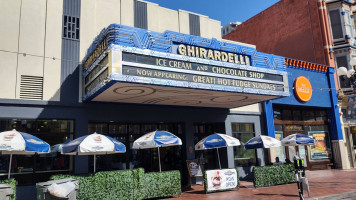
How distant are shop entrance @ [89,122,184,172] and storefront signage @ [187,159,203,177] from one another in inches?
30.3

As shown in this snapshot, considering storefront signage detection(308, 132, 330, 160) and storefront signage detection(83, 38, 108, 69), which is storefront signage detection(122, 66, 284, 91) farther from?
storefront signage detection(308, 132, 330, 160)

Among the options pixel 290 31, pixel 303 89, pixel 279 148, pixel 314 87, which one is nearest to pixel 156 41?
pixel 279 148

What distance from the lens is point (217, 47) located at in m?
13.2

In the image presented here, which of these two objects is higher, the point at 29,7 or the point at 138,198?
the point at 29,7

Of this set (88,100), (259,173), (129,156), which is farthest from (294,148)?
(88,100)

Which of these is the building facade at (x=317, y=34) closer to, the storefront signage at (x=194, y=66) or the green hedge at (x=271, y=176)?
the green hedge at (x=271, y=176)

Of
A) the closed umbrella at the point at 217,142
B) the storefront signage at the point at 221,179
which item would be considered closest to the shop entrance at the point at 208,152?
the storefront signage at the point at 221,179

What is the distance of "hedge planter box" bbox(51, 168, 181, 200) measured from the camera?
10.2 meters

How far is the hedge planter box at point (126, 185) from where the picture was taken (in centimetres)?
1020

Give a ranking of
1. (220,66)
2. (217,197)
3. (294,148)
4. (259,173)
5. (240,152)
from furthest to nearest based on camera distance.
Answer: (294,148), (240,152), (259,173), (220,66), (217,197)

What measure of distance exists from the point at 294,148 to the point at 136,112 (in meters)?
12.1

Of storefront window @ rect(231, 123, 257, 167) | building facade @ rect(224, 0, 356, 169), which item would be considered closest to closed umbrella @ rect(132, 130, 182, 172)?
storefront window @ rect(231, 123, 257, 167)

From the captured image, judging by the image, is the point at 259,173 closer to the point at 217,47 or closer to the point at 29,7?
the point at 217,47

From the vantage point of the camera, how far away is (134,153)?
15.1 metres
